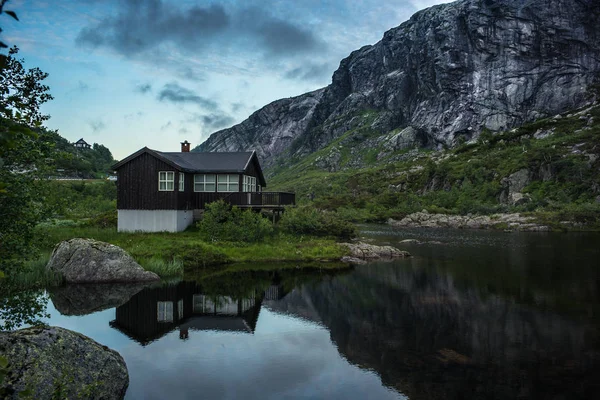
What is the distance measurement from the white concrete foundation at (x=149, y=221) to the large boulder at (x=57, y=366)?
1069 inches

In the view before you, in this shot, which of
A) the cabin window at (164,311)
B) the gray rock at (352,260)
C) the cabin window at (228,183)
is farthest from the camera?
the cabin window at (228,183)

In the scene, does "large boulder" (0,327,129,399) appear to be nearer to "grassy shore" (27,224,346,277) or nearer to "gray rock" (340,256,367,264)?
"grassy shore" (27,224,346,277)

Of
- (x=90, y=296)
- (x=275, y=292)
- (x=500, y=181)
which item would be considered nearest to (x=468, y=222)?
(x=500, y=181)

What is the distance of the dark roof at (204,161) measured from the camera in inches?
1489

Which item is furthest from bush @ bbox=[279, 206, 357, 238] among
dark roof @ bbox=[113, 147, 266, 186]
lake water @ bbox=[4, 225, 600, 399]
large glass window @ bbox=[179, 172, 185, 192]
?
lake water @ bbox=[4, 225, 600, 399]

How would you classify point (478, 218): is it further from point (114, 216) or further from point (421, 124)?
point (421, 124)

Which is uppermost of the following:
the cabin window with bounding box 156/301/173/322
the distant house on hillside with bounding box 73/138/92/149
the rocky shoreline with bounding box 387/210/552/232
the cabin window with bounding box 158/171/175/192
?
the distant house on hillside with bounding box 73/138/92/149

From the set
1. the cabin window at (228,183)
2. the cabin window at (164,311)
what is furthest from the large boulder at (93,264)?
the cabin window at (228,183)

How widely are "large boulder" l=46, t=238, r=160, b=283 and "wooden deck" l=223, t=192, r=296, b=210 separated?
15.4 metres

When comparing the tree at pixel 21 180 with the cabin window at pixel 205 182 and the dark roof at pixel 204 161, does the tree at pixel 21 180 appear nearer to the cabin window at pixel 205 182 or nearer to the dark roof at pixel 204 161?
the dark roof at pixel 204 161

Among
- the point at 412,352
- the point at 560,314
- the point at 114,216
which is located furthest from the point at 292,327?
the point at 114,216

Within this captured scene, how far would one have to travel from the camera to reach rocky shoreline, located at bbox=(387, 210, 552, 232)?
62.3 metres

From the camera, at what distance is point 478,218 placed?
229ft

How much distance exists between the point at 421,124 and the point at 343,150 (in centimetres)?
3829
